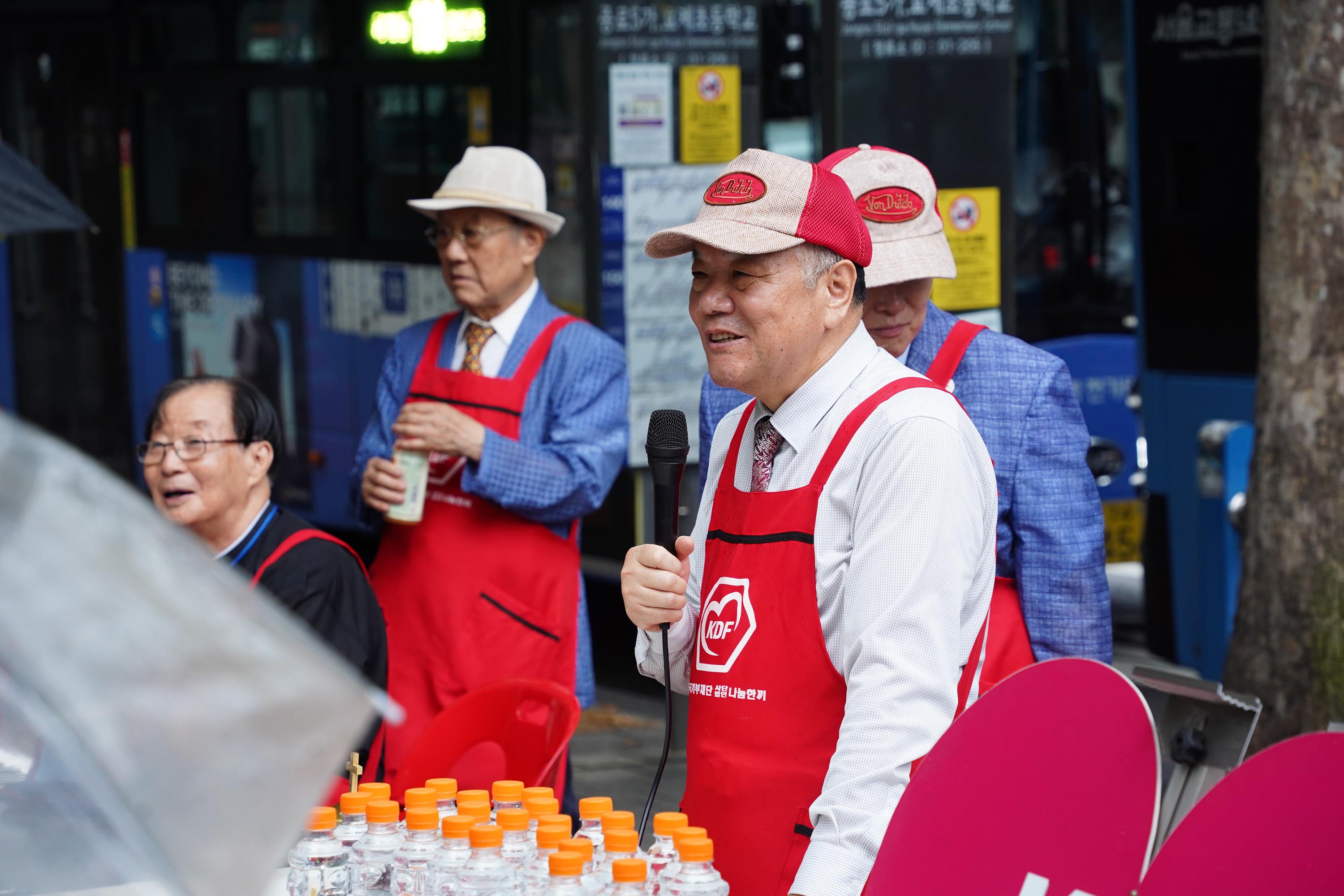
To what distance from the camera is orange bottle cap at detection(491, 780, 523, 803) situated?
233cm

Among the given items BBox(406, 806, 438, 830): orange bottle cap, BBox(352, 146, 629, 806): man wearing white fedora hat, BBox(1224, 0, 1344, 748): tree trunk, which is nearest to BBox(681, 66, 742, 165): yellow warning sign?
BBox(352, 146, 629, 806): man wearing white fedora hat

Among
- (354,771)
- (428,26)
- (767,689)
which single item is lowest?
(354,771)

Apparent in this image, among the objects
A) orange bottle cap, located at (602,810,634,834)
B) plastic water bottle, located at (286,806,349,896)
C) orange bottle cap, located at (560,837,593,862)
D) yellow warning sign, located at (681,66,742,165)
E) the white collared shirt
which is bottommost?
plastic water bottle, located at (286,806,349,896)

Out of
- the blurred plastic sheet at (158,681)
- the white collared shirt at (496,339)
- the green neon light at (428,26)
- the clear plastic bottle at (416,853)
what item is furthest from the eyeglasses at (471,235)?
the green neon light at (428,26)

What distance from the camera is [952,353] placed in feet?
10.7

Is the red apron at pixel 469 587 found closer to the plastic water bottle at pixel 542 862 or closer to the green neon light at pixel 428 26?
the plastic water bottle at pixel 542 862

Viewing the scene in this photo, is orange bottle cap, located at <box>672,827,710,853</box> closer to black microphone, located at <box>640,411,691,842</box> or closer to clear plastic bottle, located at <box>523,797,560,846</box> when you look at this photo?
clear plastic bottle, located at <box>523,797,560,846</box>

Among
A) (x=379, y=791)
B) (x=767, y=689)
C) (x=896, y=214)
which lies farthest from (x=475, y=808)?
(x=896, y=214)

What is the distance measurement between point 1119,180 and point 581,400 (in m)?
5.08

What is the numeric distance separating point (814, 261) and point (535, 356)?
73.2 inches

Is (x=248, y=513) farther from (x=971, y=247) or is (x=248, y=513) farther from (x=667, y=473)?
(x=971, y=247)

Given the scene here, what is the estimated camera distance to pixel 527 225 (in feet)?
14.2

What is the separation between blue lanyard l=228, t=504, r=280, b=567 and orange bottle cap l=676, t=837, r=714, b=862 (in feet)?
5.13

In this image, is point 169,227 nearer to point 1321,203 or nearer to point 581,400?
point 581,400
